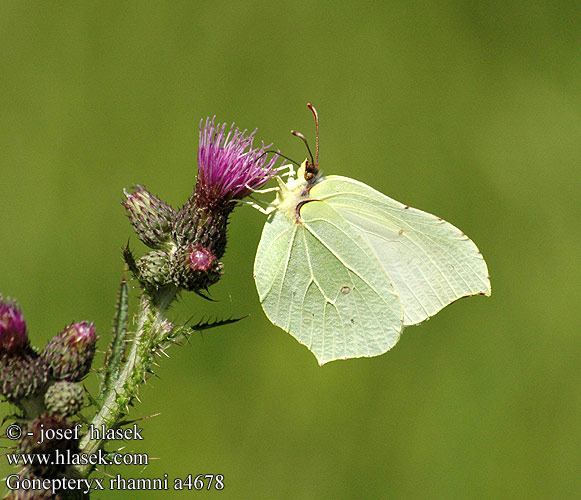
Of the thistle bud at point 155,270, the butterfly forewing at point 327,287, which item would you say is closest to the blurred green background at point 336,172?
the butterfly forewing at point 327,287

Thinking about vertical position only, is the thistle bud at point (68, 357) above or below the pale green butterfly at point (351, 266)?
below

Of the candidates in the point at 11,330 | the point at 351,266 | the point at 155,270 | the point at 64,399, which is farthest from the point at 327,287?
the point at 11,330

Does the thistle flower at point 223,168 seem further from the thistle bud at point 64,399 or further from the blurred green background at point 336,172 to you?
the blurred green background at point 336,172

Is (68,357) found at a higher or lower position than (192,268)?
lower

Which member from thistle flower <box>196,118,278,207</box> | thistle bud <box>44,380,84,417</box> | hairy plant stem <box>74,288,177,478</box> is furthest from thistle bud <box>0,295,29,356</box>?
thistle flower <box>196,118,278,207</box>

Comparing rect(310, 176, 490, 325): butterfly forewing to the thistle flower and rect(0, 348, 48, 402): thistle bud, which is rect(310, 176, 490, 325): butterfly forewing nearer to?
the thistle flower

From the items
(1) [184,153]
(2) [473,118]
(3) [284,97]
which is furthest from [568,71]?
(1) [184,153]

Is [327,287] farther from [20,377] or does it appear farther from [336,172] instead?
[336,172]

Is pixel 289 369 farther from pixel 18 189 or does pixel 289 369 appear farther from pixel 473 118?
pixel 473 118
